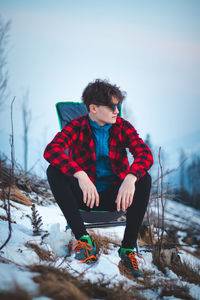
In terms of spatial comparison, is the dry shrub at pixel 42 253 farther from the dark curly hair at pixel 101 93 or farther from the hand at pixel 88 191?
the dark curly hair at pixel 101 93

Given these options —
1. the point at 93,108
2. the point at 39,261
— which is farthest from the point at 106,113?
the point at 39,261

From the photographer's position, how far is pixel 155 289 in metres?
1.09

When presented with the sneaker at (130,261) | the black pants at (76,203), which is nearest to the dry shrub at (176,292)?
the sneaker at (130,261)

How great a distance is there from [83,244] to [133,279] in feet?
1.12

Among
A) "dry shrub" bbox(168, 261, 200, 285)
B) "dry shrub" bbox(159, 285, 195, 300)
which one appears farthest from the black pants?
"dry shrub" bbox(168, 261, 200, 285)

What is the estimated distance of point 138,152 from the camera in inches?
60.8

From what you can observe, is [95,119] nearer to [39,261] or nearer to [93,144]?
[93,144]

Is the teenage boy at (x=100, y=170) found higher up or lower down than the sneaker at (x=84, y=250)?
higher up

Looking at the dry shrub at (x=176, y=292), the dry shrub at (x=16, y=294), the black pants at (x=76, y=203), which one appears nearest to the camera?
the dry shrub at (x=16, y=294)

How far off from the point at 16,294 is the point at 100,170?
3.78 ft

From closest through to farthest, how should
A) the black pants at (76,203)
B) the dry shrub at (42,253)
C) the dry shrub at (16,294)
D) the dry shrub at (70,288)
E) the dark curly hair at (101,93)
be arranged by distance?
the dry shrub at (16,294) → the dry shrub at (70,288) → the dry shrub at (42,253) → the black pants at (76,203) → the dark curly hair at (101,93)

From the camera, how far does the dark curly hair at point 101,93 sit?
5.20 feet

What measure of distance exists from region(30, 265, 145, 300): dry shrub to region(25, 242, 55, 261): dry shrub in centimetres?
38

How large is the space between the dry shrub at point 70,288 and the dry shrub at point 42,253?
383mm
